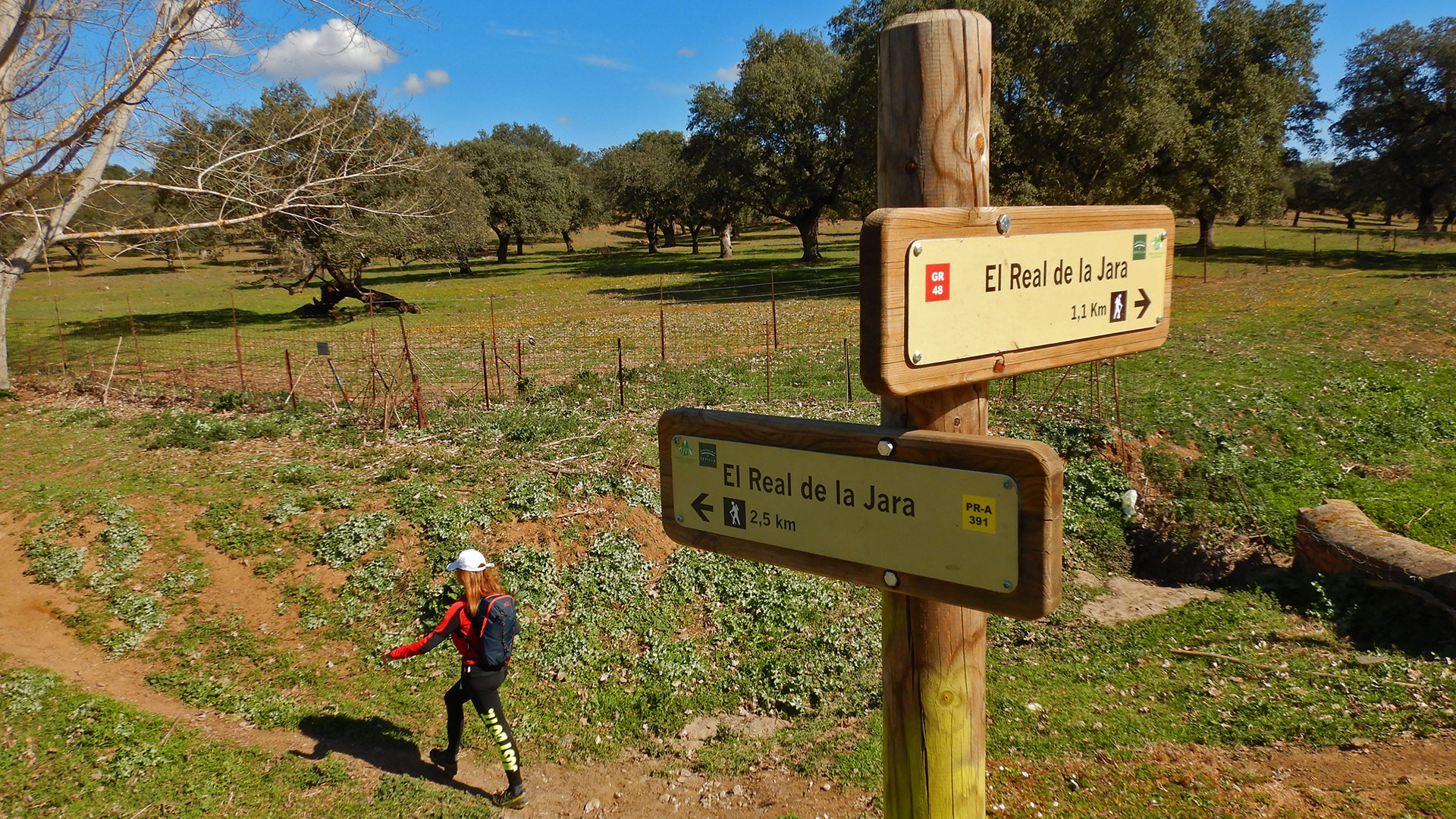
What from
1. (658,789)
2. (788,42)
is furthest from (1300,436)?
(788,42)

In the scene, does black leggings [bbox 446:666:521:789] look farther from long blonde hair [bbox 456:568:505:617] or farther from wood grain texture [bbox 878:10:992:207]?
wood grain texture [bbox 878:10:992:207]

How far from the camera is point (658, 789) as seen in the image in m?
6.08

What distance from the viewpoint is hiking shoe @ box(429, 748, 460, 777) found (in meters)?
6.32

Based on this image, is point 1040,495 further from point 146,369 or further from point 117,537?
point 146,369

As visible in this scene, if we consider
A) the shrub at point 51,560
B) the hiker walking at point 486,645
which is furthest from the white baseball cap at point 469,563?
the shrub at point 51,560

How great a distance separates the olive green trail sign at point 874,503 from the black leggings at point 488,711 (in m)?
4.08

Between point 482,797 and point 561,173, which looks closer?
point 482,797

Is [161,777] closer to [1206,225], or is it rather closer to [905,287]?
[905,287]

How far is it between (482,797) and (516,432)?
265 inches

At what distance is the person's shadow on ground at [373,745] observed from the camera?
6293 millimetres

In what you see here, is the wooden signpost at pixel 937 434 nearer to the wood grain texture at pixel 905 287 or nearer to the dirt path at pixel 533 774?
the wood grain texture at pixel 905 287

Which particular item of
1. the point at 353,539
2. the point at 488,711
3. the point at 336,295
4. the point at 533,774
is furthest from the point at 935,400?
the point at 336,295

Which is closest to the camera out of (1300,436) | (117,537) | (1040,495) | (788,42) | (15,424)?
(1040,495)

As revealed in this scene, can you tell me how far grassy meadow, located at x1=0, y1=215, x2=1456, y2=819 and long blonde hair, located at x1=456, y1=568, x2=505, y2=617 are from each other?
137cm
